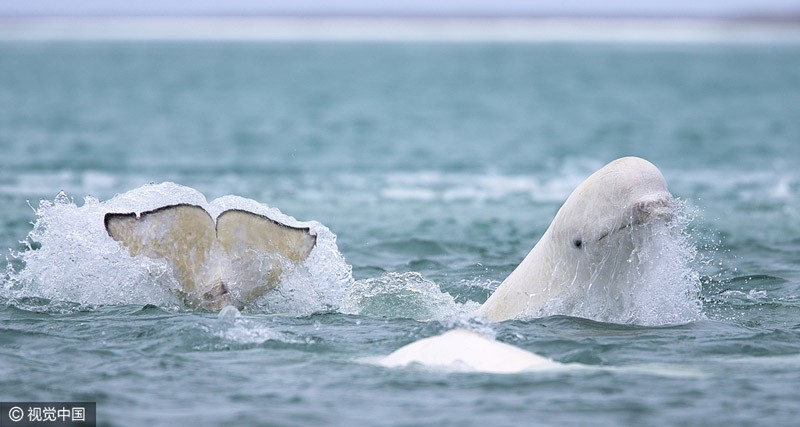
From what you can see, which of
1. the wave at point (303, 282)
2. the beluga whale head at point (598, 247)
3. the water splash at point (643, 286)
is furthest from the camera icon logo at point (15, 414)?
the water splash at point (643, 286)

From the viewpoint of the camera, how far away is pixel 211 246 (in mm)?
8797

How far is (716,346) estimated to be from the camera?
27.0ft

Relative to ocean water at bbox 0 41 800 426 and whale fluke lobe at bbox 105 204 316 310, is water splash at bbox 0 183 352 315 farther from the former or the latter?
whale fluke lobe at bbox 105 204 316 310

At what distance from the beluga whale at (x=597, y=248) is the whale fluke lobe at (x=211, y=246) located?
5.48 ft

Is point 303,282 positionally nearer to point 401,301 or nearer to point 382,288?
point 401,301

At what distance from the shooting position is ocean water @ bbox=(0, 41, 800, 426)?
691cm

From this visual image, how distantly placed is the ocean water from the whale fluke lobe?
0.21 metres

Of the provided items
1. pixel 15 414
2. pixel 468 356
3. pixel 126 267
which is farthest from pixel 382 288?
pixel 15 414

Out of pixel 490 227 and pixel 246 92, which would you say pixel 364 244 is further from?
pixel 246 92

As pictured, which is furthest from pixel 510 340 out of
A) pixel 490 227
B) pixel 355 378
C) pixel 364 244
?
pixel 490 227

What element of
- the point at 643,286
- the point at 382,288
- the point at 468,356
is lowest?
the point at 468,356

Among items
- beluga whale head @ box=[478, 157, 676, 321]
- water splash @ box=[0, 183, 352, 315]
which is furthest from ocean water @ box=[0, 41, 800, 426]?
beluga whale head @ box=[478, 157, 676, 321]

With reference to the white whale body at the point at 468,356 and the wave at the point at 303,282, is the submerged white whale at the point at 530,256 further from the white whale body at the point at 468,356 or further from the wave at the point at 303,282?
the white whale body at the point at 468,356

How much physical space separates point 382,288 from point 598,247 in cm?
251
